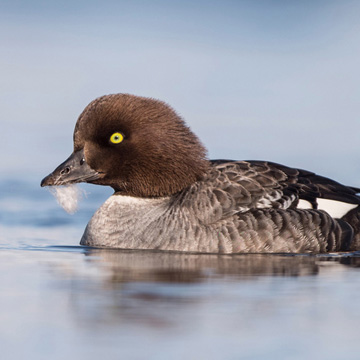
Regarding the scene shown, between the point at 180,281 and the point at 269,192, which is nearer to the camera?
the point at 180,281

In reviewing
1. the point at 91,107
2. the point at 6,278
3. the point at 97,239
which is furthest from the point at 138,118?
the point at 6,278

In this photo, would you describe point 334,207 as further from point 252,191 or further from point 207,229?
point 207,229

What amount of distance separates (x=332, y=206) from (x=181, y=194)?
168cm

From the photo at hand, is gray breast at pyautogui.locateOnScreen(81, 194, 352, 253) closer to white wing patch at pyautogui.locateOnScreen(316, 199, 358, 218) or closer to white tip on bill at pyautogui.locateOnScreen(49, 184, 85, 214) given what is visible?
white wing patch at pyautogui.locateOnScreen(316, 199, 358, 218)

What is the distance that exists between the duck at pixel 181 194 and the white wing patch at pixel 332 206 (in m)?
0.01

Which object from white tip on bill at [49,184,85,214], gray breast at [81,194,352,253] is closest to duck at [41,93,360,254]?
gray breast at [81,194,352,253]

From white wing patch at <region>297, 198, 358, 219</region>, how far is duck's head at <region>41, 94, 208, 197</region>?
1141 millimetres

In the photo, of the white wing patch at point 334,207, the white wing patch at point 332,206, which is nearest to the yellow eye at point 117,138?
the white wing patch at point 332,206

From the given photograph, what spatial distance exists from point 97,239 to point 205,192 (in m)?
1.24

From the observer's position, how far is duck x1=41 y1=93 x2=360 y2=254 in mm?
9383

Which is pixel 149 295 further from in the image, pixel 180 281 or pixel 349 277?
pixel 349 277

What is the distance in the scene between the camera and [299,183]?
33.6 ft

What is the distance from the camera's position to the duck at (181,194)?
369 inches

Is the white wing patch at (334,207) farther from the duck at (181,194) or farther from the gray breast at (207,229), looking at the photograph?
the gray breast at (207,229)
